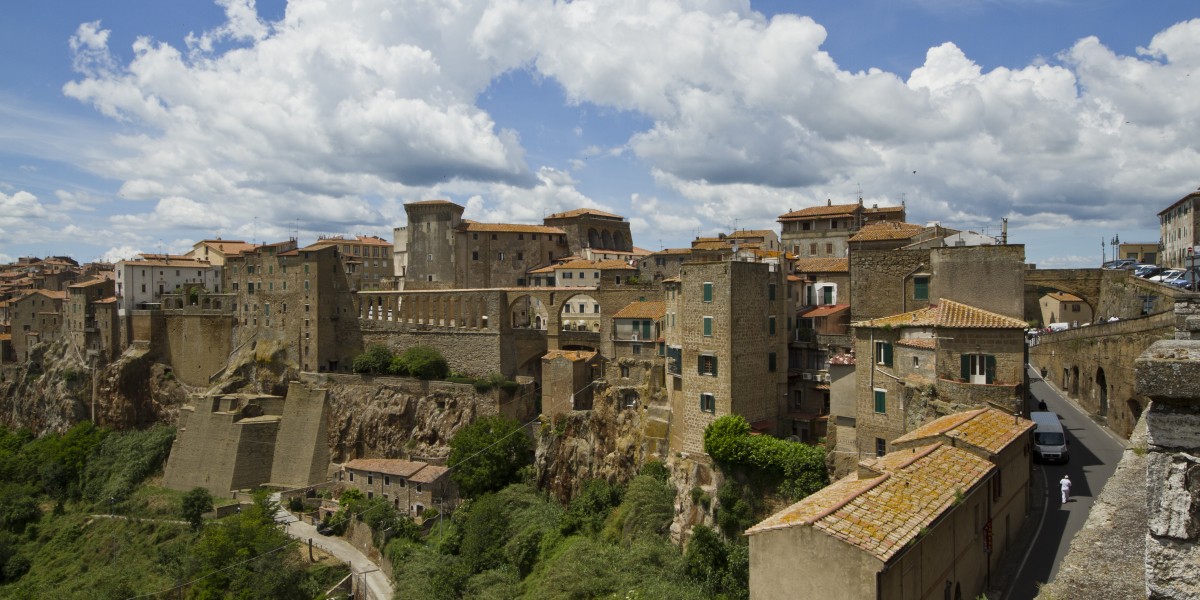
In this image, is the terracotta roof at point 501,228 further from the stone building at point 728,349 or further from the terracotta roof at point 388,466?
the stone building at point 728,349

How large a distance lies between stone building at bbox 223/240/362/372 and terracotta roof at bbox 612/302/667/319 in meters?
22.5

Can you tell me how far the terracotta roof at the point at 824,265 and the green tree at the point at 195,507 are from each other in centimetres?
3665

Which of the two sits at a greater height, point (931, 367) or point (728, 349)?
point (728, 349)

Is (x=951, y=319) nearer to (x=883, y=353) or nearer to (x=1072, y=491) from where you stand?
(x=883, y=353)

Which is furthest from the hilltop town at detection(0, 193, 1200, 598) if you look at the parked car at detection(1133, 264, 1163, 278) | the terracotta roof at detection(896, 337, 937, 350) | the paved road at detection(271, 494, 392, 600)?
the parked car at detection(1133, 264, 1163, 278)

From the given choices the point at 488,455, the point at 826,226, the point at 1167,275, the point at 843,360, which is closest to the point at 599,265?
the point at 826,226

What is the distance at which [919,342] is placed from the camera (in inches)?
862

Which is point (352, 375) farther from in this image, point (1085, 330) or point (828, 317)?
point (1085, 330)

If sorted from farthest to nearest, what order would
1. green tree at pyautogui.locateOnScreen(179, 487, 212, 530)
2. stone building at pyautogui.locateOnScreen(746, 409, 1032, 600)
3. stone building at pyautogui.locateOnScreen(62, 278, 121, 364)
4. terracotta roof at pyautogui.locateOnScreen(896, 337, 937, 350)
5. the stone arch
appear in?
stone building at pyautogui.locateOnScreen(62, 278, 121, 364)
the stone arch
green tree at pyautogui.locateOnScreen(179, 487, 212, 530)
terracotta roof at pyautogui.locateOnScreen(896, 337, 937, 350)
stone building at pyautogui.locateOnScreen(746, 409, 1032, 600)

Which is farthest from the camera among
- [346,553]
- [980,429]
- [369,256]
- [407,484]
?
[369,256]

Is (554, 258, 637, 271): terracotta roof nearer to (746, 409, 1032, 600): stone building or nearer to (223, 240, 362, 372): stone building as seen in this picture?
(223, 240, 362, 372): stone building

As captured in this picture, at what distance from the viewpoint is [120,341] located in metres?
58.7

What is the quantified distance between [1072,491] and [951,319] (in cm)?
540

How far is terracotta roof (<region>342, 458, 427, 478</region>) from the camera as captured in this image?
41312 millimetres
